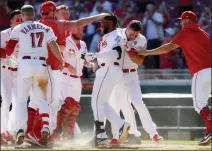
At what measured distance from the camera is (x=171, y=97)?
57.6 feet

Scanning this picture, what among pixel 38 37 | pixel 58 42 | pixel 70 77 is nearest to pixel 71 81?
pixel 70 77

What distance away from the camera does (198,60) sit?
12.0 meters

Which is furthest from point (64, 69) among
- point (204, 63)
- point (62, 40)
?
point (204, 63)

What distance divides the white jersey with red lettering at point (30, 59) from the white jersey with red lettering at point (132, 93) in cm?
140

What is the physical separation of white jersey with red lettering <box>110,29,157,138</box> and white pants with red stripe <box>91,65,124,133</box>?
1.81 ft

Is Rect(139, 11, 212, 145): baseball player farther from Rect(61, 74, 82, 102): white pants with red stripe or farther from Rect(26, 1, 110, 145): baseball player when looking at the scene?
Rect(61, 74, 82, 102): white pants with red stripe

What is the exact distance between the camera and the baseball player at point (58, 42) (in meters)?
12.1

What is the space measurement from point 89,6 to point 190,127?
22.9 feet

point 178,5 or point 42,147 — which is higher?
point 178,5

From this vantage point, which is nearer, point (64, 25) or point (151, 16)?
point (64, 25)

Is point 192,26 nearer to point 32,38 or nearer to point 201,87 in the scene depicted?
point 201,87

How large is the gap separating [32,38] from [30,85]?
0.72 metres

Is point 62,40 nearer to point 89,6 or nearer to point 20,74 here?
point 20,74

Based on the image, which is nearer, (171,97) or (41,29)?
(41,29)
